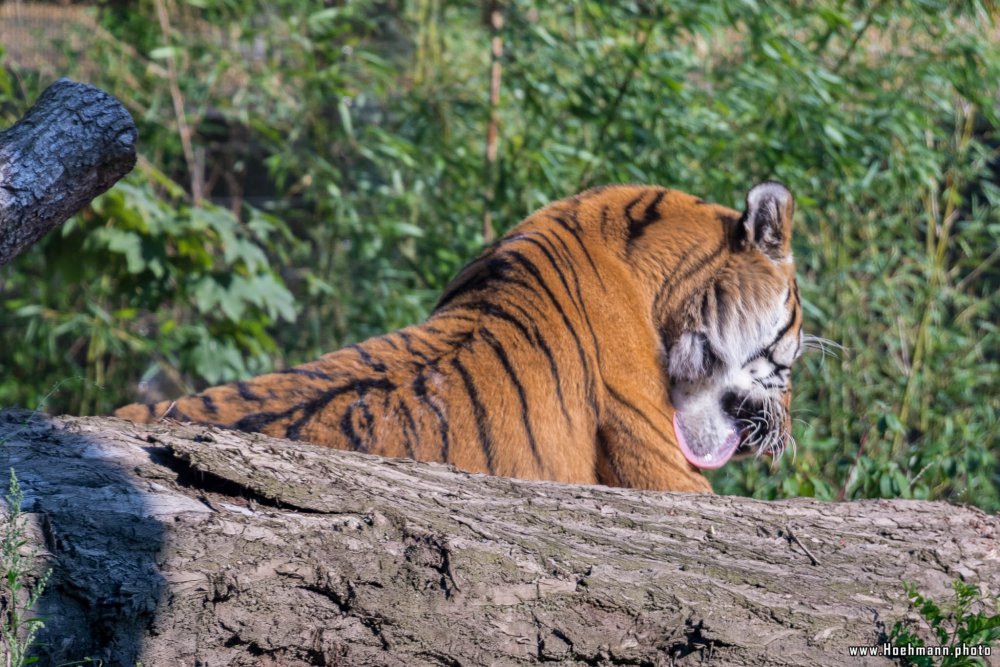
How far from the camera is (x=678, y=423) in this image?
277 cm

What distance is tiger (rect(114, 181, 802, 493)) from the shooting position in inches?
91.0

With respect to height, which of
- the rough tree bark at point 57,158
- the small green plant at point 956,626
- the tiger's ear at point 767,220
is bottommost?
the small green plant at point 956,626

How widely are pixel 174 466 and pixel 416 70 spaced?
4083mm

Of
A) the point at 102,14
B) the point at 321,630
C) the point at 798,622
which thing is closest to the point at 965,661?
the point at 798,622

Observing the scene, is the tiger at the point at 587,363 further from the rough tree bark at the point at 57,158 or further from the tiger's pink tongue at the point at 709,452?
the rough tree bark at the point at 57,158

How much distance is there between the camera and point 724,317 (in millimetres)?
2826

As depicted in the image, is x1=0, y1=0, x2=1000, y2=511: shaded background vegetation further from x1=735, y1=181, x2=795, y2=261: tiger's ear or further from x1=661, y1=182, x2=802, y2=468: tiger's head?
x1=735, y1=181, x2=795, y2=261: tiger's ear

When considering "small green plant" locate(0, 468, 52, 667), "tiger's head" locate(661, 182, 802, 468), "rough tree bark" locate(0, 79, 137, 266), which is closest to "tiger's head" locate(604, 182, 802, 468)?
"tiger's head" locate(661, 182, 802, 468)

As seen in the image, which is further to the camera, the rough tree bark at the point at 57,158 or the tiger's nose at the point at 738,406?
the tiger's nose at the point at 738,406

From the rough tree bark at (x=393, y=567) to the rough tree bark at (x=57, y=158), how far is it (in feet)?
1.20

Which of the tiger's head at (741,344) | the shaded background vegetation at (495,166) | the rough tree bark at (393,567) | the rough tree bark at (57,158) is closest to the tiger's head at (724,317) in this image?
the tiger's head at (741,344)

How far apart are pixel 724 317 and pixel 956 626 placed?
117 cm

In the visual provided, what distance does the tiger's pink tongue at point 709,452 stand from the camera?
2729 mm

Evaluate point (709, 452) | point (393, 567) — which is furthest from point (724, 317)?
point (393, 567)
